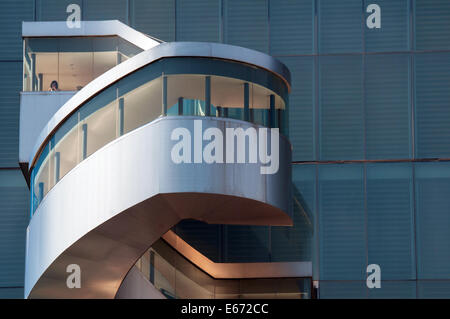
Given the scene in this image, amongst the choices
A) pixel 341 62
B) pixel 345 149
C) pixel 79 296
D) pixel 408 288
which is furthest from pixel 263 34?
pixel 79 296

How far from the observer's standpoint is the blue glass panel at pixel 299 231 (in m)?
20.5

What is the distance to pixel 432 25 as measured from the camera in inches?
839

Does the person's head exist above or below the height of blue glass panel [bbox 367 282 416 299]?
above

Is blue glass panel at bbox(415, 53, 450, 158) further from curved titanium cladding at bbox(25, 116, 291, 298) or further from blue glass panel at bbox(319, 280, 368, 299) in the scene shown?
curved titanium cladding at bbox(25, 116, 291, 298)

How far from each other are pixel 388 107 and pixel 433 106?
1023mm

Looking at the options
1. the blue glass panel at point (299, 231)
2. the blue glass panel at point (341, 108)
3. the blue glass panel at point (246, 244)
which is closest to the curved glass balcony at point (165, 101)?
the blue glass panel at point (299, 231)

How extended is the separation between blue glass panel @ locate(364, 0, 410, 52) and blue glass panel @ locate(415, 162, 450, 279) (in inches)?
113

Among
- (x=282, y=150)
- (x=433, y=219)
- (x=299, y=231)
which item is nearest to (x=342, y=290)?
(x=299, y=231)

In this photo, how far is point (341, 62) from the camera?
2131 centimetres

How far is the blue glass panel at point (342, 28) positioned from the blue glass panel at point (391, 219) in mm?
2885

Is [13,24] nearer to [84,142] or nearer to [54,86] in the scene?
[54,86]

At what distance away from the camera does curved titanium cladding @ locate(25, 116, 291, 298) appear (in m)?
14.2

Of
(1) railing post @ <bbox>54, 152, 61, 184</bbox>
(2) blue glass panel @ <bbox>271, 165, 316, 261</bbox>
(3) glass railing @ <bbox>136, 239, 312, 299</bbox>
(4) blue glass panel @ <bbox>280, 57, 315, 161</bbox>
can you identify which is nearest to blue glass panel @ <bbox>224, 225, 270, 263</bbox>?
(2) blue glass panel @ <bbox>271, 165, 316, 261</bbox>

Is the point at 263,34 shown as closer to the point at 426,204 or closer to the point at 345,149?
the point at 345,149
